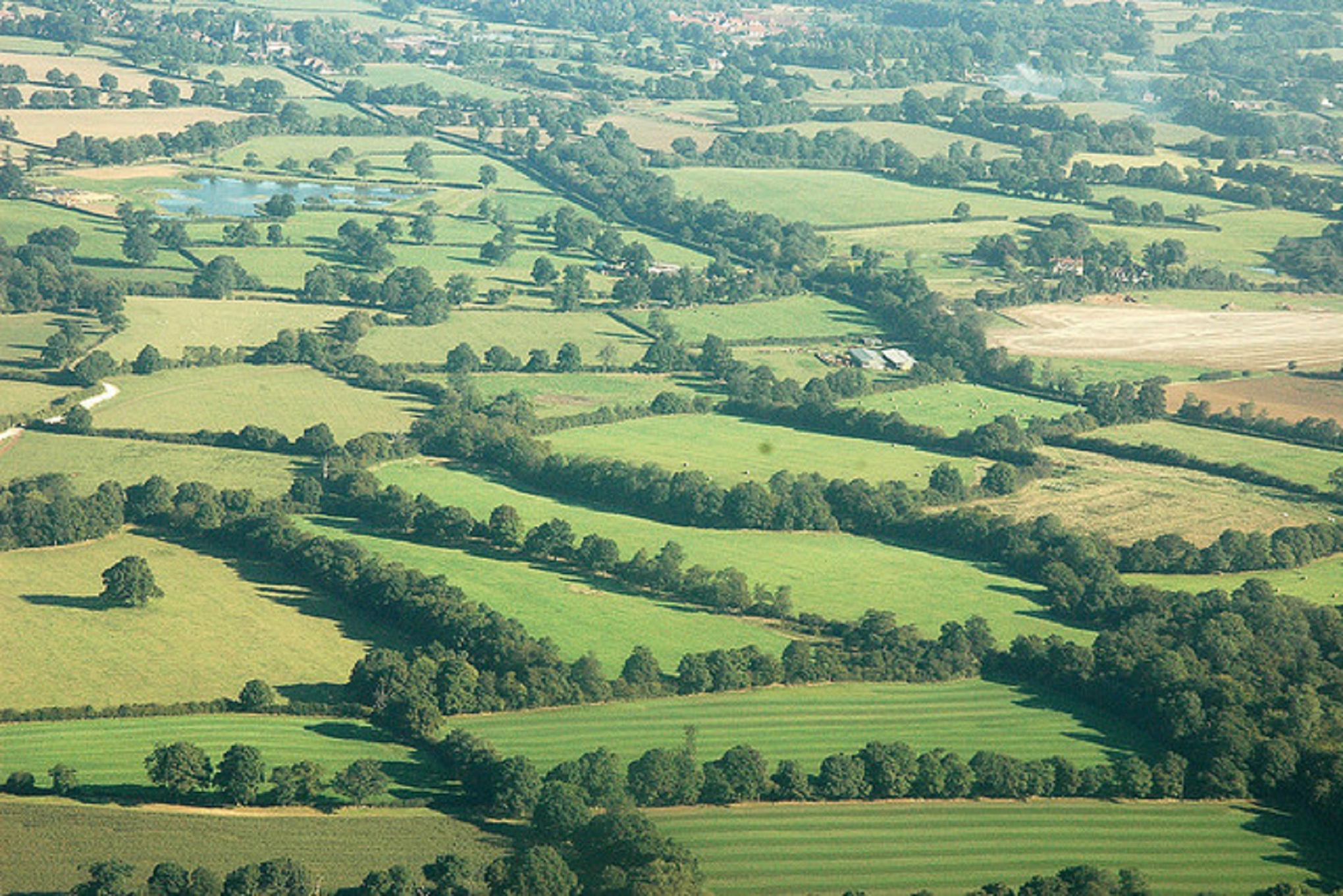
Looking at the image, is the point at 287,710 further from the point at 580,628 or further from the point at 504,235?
→ the point at 504,235

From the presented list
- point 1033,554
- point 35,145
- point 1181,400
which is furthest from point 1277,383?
point 35,145

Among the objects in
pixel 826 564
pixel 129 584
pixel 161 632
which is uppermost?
pixel 826 564

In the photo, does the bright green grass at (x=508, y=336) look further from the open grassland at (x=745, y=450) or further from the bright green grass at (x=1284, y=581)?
the bright green grass at (x=1284, y=581)

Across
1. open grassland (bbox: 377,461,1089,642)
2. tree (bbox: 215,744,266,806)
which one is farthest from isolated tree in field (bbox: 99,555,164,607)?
open grassland (bbox: 377,461,1089,642)

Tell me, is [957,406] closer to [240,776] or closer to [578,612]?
[578,612]

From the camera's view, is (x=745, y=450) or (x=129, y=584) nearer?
(x=129, y=584)

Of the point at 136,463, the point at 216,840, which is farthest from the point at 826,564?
the point at 136,463
